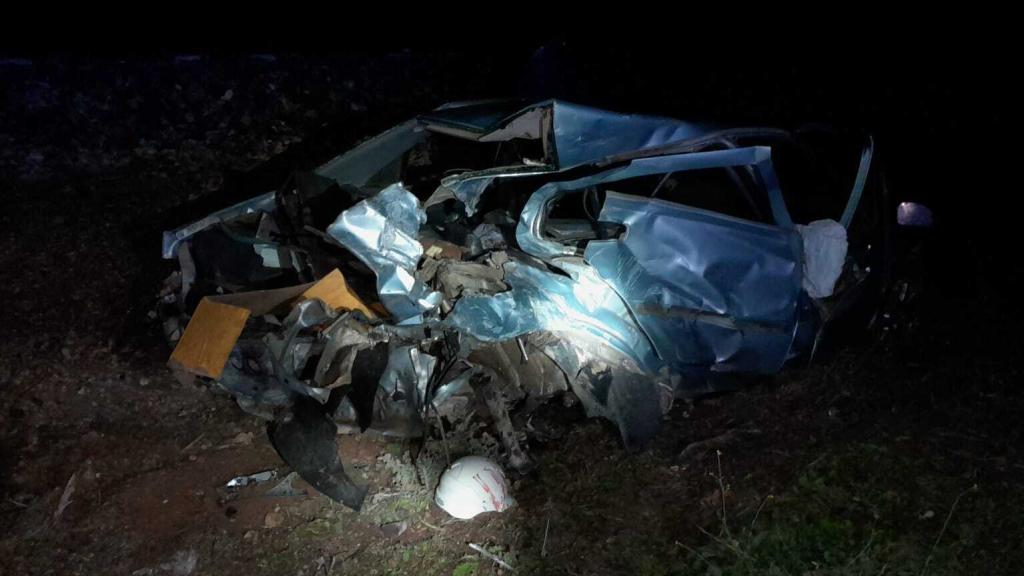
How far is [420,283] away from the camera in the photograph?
10.6ft

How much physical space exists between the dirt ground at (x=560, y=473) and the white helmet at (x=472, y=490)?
0.26 feet

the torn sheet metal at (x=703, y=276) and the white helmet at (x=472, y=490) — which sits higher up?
the torn sheet metal at (x=703, y=276)

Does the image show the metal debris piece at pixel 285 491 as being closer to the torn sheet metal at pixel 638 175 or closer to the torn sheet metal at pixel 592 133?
the torn sheet metal at pixel 638 175

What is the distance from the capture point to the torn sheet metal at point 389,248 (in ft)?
10.5

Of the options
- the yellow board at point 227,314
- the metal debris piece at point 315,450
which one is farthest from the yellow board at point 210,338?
the metal debris piece at point 315,450

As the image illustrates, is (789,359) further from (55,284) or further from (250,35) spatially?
(250,35)

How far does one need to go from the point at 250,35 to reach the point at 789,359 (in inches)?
239

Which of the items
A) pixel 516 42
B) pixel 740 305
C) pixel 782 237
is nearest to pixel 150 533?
pixel 740 305

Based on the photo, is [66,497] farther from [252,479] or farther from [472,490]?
[472,490]

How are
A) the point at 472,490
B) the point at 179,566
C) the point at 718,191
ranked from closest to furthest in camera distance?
1. the point at 179,566
2. the point at 472,490
3. the point at 718,191

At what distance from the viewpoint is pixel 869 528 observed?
2.74 metres

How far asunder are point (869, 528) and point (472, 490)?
160cm

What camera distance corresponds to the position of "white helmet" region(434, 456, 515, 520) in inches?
118

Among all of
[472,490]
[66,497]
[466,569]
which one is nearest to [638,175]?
[472,490]
